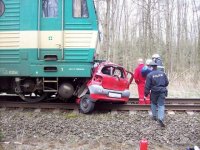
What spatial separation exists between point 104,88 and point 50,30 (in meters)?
2.17

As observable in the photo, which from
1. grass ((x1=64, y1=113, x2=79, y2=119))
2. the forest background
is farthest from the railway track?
the forest background

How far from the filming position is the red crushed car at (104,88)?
999 centimetres

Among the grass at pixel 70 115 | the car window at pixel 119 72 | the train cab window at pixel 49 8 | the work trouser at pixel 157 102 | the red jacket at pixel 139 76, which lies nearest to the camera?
the work trouser at pixel 157 102

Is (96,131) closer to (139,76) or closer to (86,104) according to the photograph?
(86,104)

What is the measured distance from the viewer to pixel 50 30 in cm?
1041

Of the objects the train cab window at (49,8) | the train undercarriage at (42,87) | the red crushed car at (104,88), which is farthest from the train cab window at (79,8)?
the train undercarriage at (42,87)

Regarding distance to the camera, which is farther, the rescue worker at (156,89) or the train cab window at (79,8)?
the train cab window at (79,8)

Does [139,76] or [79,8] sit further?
[139,76]

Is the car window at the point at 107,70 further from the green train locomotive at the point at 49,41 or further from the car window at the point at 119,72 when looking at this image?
the green train locomotive at the point at 49,41

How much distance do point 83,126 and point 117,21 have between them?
26918 mm

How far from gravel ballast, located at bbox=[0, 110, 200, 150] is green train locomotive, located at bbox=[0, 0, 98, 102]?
113 centimetres

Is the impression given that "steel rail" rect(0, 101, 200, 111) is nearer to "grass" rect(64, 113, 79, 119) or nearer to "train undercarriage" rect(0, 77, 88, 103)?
"train undercarriage" rect(0, 77, 88, 103)

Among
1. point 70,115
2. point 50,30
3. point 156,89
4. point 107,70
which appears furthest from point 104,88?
point 50,30

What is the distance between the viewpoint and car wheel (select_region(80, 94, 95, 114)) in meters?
10.1
